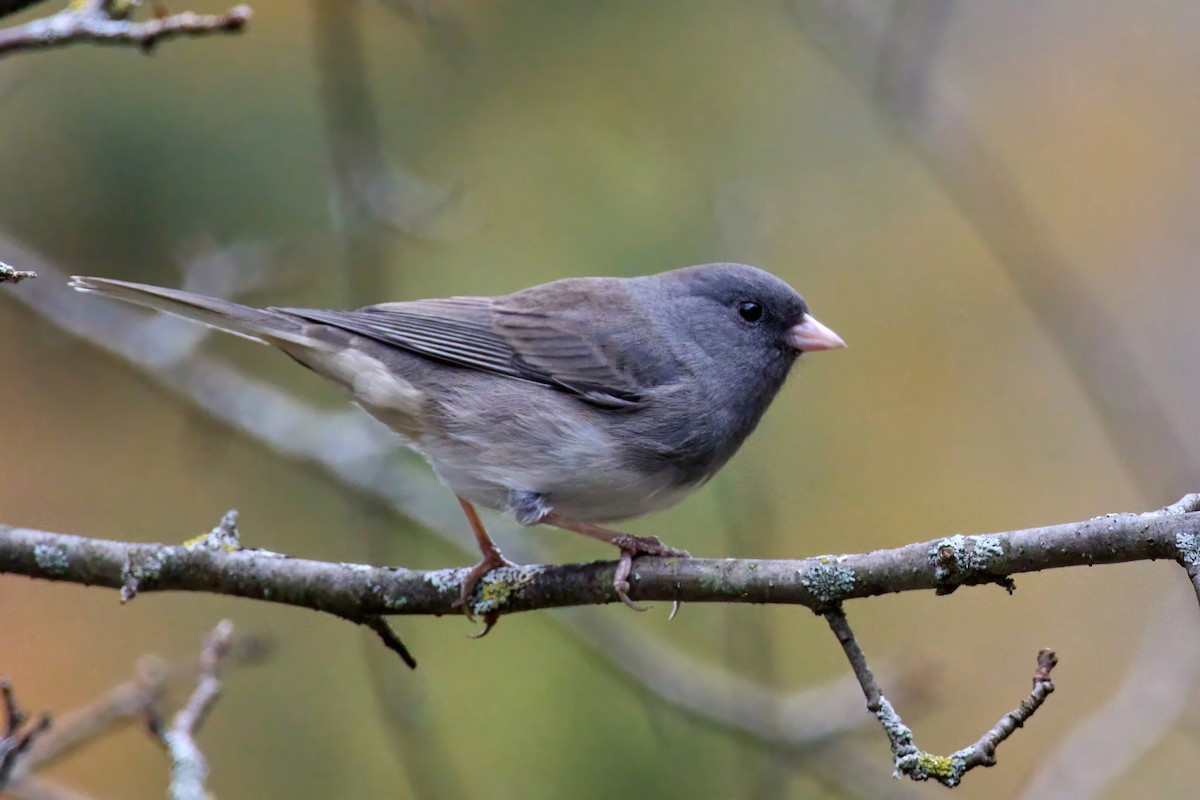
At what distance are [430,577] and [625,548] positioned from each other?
550mm

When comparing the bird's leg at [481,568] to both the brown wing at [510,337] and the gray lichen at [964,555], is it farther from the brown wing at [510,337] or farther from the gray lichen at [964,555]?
the gray lichen at [964,555]

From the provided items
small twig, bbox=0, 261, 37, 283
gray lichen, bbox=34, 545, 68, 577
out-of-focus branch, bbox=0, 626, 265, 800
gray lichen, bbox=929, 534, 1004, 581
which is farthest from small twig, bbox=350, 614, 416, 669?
gray lichen, bbox=929, 534, 1004, 581

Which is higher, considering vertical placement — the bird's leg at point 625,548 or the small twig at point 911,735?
the small twig at point 911,735

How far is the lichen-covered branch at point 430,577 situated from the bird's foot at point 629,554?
3 cm

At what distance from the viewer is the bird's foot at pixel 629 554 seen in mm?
2949

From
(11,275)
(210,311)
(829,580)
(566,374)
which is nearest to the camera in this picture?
(11,275)

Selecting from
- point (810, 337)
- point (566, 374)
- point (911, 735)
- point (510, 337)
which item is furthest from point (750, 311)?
point (911, 735)

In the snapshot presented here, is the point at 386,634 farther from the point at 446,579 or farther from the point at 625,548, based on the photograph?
the point at 625,548

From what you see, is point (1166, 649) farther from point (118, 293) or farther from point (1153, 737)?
point (118, 293)

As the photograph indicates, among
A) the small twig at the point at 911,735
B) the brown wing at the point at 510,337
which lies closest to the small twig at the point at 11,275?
the brown wing at the point at 510,337

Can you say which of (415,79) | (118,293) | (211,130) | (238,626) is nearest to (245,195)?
(211,130)

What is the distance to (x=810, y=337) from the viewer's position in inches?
163

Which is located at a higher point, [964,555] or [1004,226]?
[1004,226]

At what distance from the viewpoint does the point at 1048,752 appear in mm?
5234
